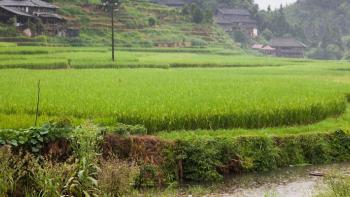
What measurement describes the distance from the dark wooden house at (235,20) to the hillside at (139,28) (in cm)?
750

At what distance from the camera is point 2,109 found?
1054 cm

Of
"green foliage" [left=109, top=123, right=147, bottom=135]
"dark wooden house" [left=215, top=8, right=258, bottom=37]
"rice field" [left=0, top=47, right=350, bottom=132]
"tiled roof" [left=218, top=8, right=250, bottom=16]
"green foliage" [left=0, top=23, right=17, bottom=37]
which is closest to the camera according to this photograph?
"green foliage" [left=109, top=123, right=147, bottom=135]

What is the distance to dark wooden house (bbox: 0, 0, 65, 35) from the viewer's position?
34344mm

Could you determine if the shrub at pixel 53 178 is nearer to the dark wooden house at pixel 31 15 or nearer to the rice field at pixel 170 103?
the rice field at pixel 170 103

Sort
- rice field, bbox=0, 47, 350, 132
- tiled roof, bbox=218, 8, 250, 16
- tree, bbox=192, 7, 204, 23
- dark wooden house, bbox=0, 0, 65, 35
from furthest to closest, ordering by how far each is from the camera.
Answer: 1. tiled roof, bbox=218, 8, 250, 16
2. tree, bbox=192, 7, 204, 23
3. dark wooden house, bbox=0, 0, 65, 35
4. rice field, bbox=0, 47, 350, 132

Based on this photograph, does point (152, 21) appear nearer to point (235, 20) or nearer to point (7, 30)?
point (235, 20)

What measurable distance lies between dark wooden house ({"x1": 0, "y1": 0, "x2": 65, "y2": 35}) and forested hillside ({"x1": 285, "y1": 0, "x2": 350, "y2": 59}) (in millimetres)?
36382

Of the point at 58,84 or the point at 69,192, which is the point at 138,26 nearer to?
the point at 58,84

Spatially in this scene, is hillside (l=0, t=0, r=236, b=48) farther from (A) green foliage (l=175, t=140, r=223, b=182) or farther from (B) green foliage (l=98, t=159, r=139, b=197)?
(B) green foliage (l=98, t=159, r=139, b=197)

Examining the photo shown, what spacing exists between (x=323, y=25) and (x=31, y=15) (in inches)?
1908

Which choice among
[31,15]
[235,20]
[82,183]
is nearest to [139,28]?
[31,15]

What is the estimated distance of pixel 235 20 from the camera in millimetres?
62062

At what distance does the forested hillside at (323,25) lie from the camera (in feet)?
204

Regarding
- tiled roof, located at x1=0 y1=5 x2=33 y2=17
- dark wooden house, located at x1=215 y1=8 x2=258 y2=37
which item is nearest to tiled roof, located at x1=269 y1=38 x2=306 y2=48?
dark wooden house, located at x1=215 y1=8 x2=258 y2=37
